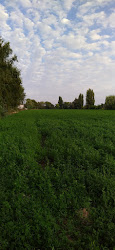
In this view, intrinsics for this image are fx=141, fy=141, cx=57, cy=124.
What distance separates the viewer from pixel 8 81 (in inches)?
922

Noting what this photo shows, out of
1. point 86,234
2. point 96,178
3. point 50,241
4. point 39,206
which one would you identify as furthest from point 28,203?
point 96,178

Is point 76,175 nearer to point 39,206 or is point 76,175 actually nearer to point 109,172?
point 109,172

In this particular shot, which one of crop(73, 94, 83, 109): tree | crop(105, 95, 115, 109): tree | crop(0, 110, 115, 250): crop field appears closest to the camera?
crop(0, 110, 115, 250): crop field

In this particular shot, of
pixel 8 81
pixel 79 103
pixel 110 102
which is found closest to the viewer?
pixel 8 81

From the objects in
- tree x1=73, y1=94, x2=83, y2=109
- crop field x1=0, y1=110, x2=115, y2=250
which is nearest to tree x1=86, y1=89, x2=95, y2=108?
tree x1=73, y1=94, x2=83, y2=109

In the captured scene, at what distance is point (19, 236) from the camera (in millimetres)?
2730

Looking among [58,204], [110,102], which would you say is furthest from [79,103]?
[58,204]

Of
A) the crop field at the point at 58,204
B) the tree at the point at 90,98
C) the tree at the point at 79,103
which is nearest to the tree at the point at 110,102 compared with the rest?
the tree at the point at 90,98

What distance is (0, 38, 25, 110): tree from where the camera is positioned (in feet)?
75.8

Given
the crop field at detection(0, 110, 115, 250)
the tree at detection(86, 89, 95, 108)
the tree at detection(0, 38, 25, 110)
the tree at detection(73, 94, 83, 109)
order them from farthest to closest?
the tree at detection(73, 94, 83, 109), the tree at detection(86, 89, 95, 108), the tree at detection(0, 38, 25, 110), the crop field at detection(0, 110, 115, 250)

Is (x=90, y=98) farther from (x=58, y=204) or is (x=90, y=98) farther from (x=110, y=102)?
(x=58, y=204)

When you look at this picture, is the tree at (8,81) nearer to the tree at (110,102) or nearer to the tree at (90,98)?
the tree at (110,102)

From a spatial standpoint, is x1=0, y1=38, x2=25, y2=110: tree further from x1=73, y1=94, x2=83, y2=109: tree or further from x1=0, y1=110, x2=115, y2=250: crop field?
x1=73, y1=94, x2=83, y2=109: tree

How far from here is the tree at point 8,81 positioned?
23.1 m
